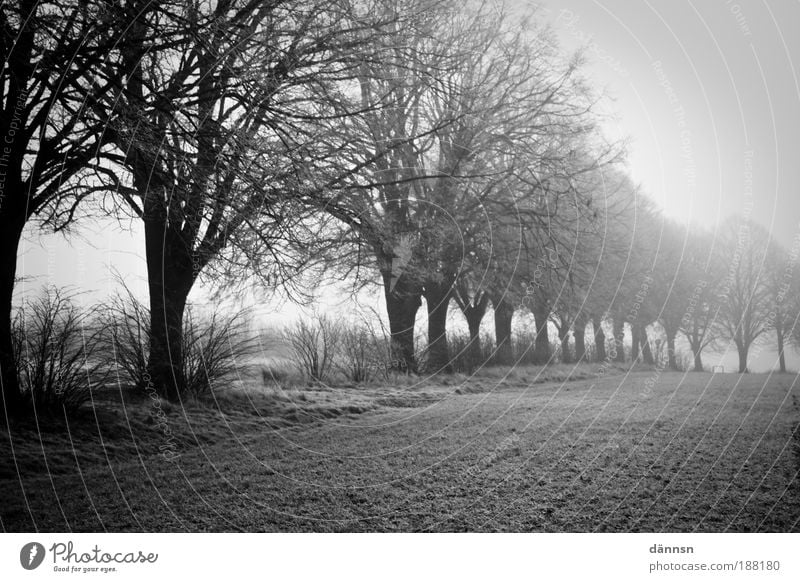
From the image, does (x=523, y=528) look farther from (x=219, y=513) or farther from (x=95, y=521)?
(x=95, y=521)

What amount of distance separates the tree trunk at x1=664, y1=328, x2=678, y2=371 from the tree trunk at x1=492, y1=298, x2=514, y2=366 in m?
7.49

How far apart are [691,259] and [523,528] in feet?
47.1

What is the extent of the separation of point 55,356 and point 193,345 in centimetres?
196

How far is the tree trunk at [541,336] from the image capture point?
50.4ft

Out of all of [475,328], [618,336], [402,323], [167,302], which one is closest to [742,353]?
[475,328]

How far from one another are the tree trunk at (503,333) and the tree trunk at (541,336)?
2.77ft

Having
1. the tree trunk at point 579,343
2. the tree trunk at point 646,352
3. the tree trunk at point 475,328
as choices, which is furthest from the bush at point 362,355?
the tree trunk at point 646,352

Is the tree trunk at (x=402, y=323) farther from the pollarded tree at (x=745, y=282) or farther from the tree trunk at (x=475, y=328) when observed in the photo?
the pollarded tree at (x=745, y=282)

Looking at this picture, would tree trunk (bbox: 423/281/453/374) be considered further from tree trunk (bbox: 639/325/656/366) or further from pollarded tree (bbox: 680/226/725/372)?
tree trunk (bbox: 639/325/656/366)

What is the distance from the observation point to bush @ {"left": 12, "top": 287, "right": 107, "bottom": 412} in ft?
21.0
